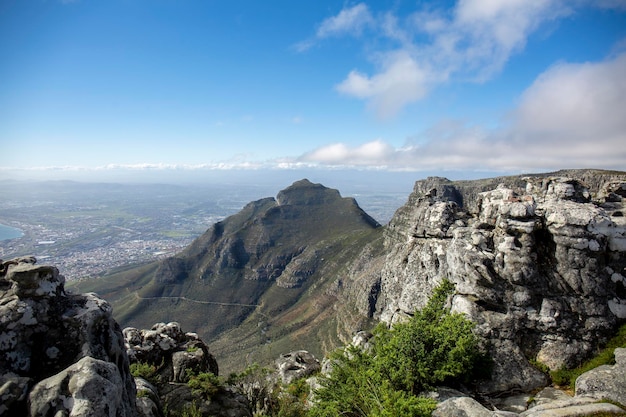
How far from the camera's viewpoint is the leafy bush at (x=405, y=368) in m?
15.6

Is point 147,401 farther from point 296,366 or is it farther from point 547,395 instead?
point 296,366

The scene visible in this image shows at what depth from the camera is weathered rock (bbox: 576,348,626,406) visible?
1305cm

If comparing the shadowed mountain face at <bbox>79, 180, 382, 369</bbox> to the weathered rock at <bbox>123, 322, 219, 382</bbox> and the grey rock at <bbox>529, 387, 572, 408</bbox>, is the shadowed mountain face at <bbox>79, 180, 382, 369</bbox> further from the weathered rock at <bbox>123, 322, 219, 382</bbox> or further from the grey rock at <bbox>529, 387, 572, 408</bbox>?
the grey rock at <bbox>529, 387, 572, 408</bbox>

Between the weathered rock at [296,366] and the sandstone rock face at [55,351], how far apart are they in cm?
2006

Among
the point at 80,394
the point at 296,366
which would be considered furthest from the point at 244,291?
the point at 80,394

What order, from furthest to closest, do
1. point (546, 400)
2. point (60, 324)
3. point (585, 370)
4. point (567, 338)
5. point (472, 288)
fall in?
point (472, 288) < point (567, 338) < point (585, 370) < point (546, 400) < point (60, 324)

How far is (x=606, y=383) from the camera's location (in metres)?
13.7

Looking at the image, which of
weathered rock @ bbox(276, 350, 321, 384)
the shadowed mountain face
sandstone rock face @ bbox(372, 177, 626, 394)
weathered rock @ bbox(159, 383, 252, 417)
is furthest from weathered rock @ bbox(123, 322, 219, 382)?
the shadowed mountain face

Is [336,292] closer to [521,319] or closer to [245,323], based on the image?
[245,323]

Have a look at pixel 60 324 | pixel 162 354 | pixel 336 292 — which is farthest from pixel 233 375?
pixel 336 292

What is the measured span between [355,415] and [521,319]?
11.2 meters

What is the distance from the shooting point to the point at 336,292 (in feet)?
465

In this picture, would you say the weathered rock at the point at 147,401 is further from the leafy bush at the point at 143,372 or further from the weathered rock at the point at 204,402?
the leafy bush at the point at 143,372

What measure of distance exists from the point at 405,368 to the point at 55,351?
14687 mm
